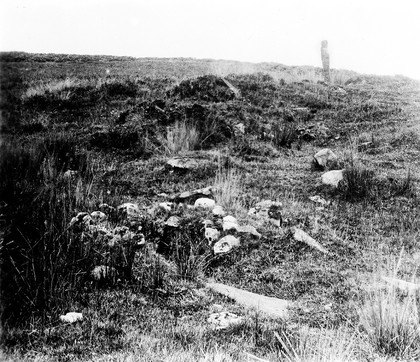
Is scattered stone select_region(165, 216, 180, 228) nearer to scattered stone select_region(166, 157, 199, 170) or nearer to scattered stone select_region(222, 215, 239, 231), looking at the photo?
scattered stone select_region(222, 215, 239, 231)

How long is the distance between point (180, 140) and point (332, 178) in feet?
10.3

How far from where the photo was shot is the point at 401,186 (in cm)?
615

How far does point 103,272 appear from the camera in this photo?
3336 mm

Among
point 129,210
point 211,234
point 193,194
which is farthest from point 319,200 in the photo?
point 129,210

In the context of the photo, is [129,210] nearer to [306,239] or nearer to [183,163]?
[306,239]

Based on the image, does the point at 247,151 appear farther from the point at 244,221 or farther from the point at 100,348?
the point at 100,348

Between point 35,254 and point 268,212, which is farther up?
point 35,254

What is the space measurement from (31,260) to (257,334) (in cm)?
162

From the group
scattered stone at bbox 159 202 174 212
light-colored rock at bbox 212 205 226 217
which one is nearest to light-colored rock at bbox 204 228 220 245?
light-colored rock at bbox 212 205 226 217

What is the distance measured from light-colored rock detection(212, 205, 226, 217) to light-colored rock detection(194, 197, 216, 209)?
0.09 m

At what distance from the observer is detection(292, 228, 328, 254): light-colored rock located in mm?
4363

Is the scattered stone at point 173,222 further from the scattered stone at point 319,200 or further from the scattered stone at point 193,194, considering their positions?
the scattered stone at point 319,200

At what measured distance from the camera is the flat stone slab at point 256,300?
126 inches

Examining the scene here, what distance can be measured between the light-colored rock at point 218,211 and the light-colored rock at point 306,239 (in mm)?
881
